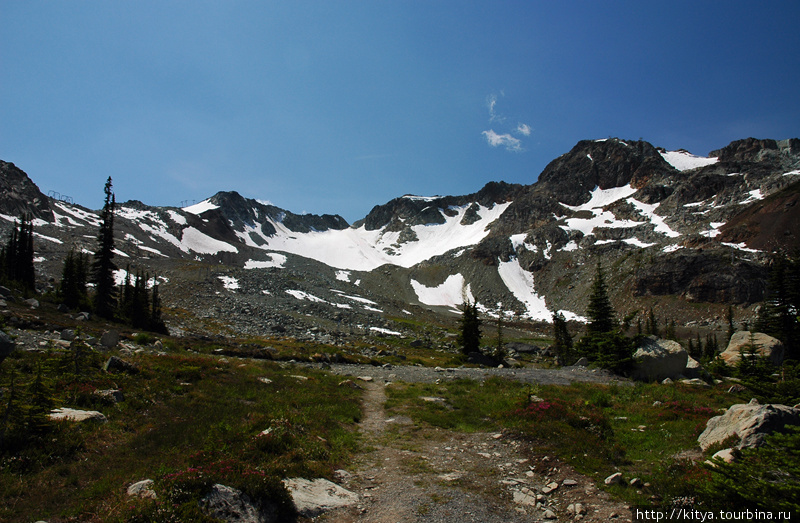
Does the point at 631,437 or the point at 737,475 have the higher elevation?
the point at 737,475

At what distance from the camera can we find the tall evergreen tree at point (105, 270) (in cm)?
4209

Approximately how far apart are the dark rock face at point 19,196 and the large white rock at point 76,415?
189203 mm

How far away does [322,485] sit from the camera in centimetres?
904

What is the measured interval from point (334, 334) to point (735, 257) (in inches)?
5385

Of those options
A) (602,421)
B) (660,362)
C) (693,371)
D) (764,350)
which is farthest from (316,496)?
(764,350)

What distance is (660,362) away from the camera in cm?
2650

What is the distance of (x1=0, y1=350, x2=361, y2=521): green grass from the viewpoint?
6953 mm

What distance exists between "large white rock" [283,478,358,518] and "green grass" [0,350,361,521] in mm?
385

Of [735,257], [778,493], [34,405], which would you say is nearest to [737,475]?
[778,493]

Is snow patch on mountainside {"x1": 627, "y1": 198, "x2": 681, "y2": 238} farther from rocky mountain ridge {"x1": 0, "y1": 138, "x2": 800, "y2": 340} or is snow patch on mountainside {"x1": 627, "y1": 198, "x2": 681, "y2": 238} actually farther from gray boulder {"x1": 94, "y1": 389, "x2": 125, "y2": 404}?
gray boulder {"x1": 94, "y1": 389, "x2": 125, "y2": 404}

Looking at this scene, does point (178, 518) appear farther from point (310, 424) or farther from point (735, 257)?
point (735, 257)

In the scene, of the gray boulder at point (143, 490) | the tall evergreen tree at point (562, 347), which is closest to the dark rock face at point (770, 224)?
the tall evergreen tree at point (562, 347)

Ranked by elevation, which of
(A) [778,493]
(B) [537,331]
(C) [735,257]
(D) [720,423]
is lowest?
(B) [537,331]

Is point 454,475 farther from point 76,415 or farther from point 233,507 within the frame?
point 76,415
